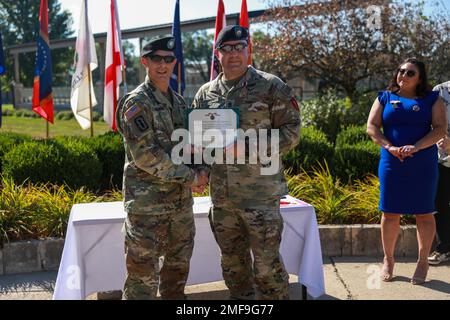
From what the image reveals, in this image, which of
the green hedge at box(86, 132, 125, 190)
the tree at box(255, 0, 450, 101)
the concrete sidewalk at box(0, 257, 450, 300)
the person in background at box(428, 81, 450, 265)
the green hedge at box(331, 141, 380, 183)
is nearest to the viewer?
the concrete sidewalk at box(0, 257, 450, 300)

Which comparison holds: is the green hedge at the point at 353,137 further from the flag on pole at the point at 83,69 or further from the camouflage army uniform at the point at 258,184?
the flag on pole at the point at 83,69

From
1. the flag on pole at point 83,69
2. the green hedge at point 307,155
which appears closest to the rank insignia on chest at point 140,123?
the green hedge at point 307,155

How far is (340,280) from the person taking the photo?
13.8ft

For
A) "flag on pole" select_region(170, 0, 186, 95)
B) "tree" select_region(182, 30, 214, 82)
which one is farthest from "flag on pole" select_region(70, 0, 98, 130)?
"tree" select_region(182, 30, 214, 82)

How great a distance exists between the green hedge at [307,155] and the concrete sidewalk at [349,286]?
1959 millimetres

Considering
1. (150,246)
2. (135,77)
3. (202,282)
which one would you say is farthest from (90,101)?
(135,77)

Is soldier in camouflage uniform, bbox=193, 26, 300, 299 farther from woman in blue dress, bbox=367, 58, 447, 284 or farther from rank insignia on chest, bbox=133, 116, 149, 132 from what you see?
woman in blue dress, bbox=367, 58, 447, 284

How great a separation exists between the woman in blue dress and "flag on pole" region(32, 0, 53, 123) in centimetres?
625

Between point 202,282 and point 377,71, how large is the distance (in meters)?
9.50

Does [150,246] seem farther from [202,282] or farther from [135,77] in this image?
[135,77]

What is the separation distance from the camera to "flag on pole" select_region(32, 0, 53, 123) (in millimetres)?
8617

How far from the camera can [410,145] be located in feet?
12.7

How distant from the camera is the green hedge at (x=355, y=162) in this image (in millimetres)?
6059

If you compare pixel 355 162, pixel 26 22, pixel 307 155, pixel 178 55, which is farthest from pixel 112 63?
pixel 26 22
